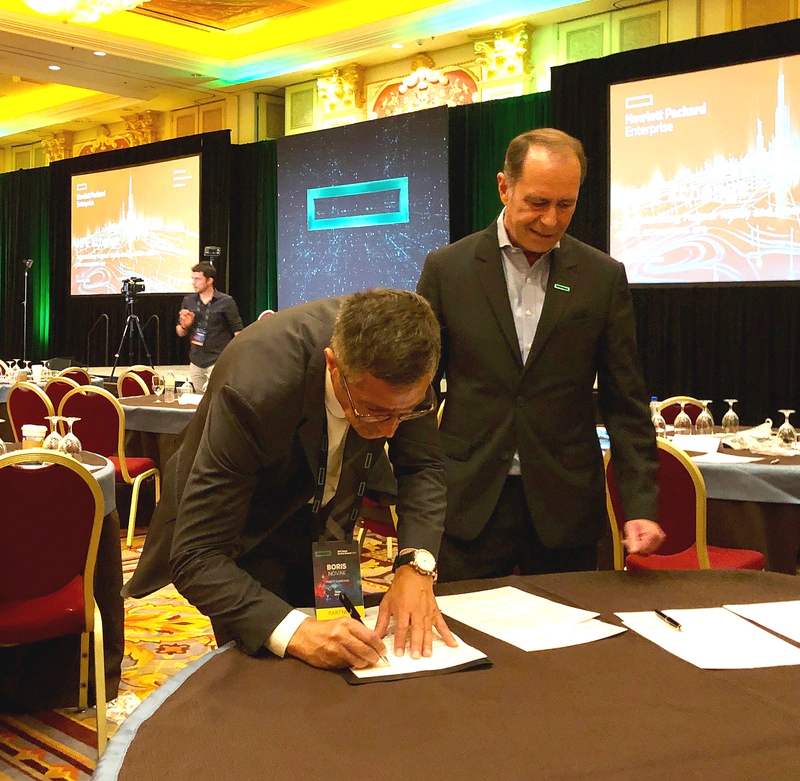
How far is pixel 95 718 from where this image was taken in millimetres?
3041

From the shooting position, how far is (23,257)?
50.2 ft

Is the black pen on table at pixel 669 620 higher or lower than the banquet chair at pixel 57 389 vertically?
lower

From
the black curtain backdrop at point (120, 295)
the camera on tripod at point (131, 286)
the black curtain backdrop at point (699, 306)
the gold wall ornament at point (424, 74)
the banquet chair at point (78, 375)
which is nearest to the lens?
the banquet chair at point (78, 375)

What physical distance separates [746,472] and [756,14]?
5.51m

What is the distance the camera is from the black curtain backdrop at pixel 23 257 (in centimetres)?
1477

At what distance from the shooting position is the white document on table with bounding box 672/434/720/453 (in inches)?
152

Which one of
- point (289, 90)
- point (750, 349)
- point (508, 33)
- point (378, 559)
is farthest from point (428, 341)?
point (289, 90)

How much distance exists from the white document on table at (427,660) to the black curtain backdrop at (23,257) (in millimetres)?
14353

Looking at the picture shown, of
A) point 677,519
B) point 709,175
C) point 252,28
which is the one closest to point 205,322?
point 252,28

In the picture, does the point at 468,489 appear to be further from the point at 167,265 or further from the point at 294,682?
the point at 167,265

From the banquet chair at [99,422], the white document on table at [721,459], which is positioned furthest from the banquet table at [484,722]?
the banquet chair at [99,422]

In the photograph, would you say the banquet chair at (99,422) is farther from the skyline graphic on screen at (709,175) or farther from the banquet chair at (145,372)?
the skyline graphic on screen at (709,175)

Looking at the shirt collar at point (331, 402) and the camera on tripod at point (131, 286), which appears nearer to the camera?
the shirt collar at point (331, 402)

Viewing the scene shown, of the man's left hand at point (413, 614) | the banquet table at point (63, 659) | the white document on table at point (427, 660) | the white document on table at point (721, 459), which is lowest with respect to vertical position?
the banquet table at point (63, 659)
